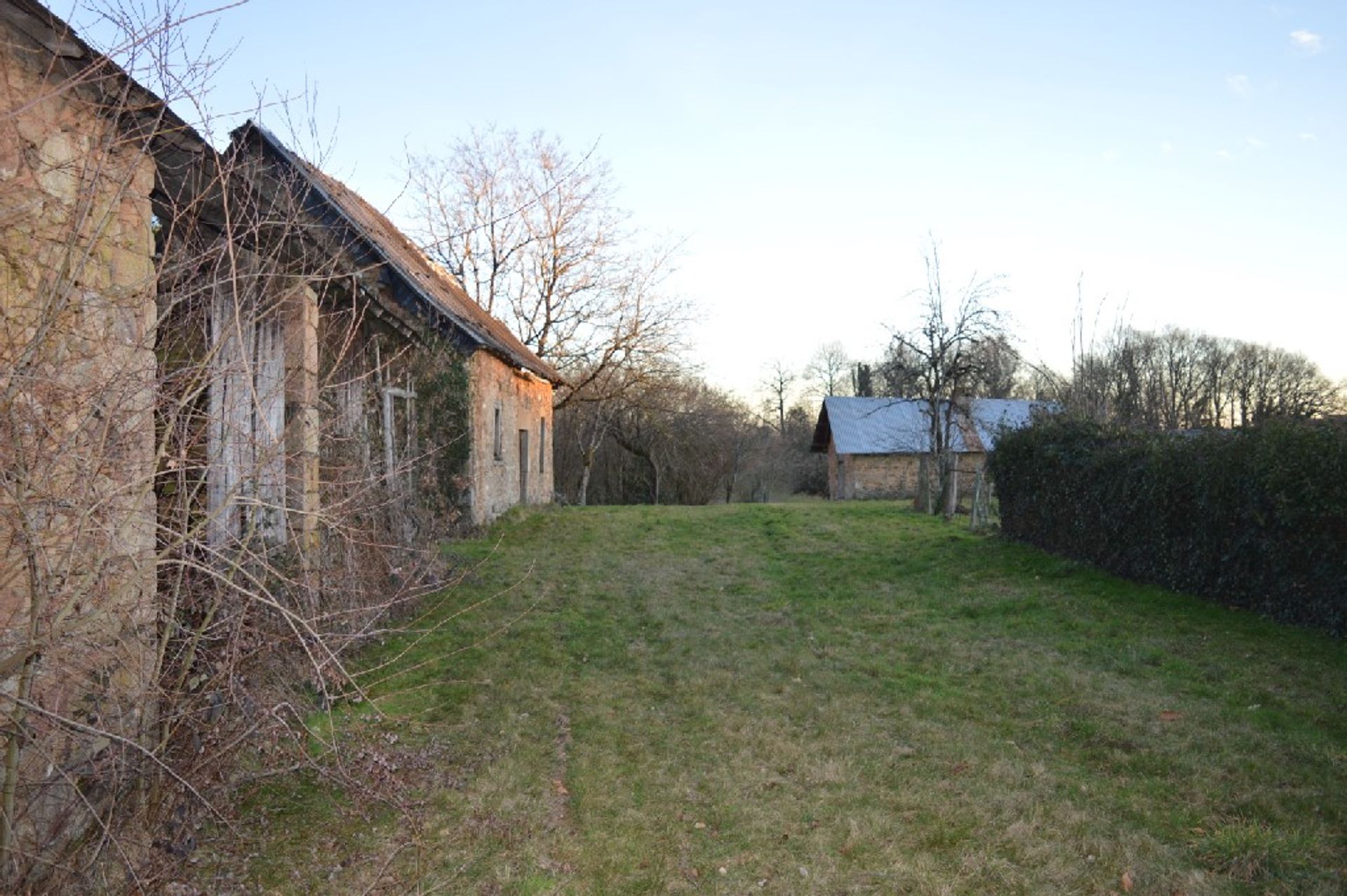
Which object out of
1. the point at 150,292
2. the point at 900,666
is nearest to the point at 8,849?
the point at 150,292

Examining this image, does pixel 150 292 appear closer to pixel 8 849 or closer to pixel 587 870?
pixel 8 849

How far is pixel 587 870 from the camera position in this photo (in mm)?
4344

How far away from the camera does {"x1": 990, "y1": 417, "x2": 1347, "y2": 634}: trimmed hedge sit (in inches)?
325

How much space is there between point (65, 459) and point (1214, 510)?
10.2m

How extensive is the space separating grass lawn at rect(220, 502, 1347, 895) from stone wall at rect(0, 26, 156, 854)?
1069 millimetres

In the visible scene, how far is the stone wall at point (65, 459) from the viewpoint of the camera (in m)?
2.80

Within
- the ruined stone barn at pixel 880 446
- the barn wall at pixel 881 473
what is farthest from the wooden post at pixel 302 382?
the barn wall at pixel 881 473

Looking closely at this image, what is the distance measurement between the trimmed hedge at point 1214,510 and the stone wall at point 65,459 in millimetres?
9376

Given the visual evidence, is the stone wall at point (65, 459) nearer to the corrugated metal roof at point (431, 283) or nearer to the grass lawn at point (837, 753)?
the grass lawn at point (837, 753)

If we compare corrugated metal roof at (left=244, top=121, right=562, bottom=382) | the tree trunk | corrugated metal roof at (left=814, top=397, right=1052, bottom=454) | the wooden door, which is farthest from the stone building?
corrugated metal roof at (left=814, top=397, right=1052, bottom=454)

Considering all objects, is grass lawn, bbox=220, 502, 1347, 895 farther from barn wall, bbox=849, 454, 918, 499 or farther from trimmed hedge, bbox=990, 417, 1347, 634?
barn wall, bbox=849, 454, 918, 499

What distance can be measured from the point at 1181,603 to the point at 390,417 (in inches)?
363

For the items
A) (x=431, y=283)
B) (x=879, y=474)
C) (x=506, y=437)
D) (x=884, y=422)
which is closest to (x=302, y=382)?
(x=431, y=283)

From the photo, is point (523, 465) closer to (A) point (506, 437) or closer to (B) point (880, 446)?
(A) point (506, 437)
